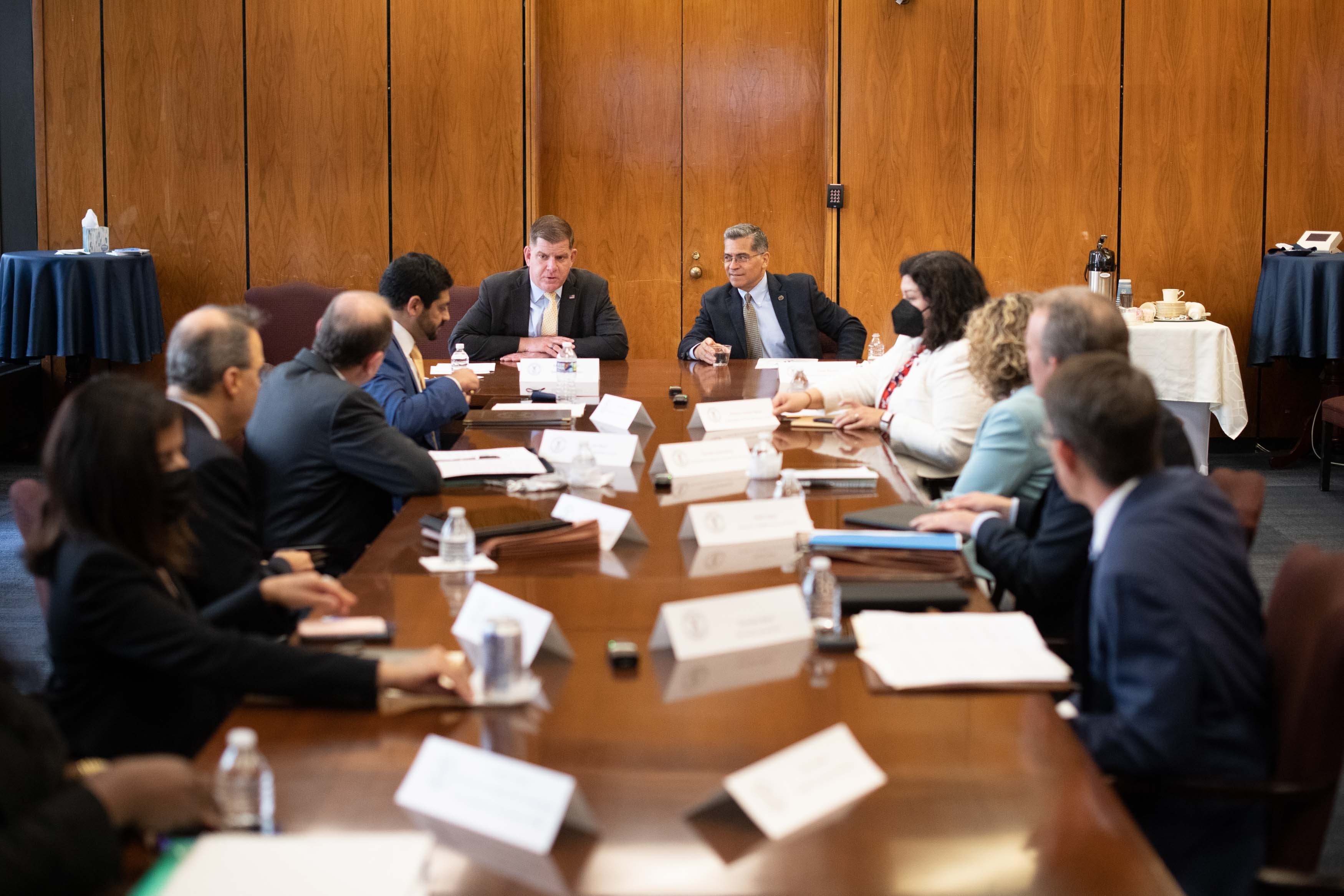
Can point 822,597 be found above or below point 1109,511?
below

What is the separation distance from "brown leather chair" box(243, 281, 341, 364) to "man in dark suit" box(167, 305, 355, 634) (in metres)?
4.53

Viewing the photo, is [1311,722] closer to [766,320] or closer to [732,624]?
[732,624]

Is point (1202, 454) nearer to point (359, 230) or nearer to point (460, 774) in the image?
point (359, 230)

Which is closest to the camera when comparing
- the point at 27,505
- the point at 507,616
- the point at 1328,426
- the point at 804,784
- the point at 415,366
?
the point at 804,784

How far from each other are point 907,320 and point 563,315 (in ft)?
7.36

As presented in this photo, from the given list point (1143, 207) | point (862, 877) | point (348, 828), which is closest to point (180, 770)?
point (348, 828)

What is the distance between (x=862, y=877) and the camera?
1359mm

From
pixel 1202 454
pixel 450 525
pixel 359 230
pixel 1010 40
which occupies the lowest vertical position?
pixel 1202 454

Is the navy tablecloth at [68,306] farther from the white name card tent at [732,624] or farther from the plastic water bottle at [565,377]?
the white name card tent at [732,624]

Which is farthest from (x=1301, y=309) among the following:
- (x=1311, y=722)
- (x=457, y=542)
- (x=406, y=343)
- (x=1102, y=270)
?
(x=457, y=542)

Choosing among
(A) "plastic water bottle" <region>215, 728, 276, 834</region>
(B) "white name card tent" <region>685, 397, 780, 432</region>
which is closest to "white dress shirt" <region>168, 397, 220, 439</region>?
(A) "plastic water bottle" <region>215, 728, 276, 834</region>

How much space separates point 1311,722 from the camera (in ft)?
6.09

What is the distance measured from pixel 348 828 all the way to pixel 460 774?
0.14 metres

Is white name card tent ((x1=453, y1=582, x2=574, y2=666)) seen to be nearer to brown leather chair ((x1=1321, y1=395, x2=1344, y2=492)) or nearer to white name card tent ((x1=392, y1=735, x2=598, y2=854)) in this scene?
white name card tent ((x1=392, y1=735, x2=598, y2=854))
